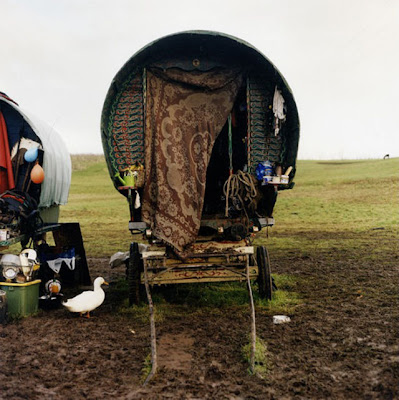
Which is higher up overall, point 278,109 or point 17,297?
point 278,109

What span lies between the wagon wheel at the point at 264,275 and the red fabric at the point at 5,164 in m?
3.96

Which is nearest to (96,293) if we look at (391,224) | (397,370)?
(397,370)

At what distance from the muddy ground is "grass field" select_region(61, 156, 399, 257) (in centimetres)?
558

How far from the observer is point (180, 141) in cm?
637

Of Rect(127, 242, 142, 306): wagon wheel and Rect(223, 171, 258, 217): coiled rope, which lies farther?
Rect(127, 242, 142, 306): wagon wheel

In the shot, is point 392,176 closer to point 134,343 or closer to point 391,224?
point 391,224

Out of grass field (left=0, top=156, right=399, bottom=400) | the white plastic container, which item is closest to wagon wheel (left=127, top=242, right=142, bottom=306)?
grass field (left=0, top=156, right=399, bottom=400)

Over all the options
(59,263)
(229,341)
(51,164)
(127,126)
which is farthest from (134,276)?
(51,164)

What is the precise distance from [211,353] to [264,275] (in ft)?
6.93

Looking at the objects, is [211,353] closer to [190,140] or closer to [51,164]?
[190,140]

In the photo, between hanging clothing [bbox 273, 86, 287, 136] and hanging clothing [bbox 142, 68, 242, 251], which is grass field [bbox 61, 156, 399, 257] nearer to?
hanging clothing [bbox 273, 86, 287, 136]

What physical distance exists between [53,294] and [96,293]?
931 millimetres

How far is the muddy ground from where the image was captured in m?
4.07

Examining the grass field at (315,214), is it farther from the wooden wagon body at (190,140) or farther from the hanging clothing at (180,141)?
the hanging clothing at (180,141)
